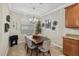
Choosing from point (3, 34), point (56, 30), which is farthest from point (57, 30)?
point (3, 34)

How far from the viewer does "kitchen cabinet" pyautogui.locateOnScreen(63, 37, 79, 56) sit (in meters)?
2.49

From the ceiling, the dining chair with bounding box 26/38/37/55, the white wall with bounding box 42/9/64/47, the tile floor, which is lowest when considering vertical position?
the tile floor

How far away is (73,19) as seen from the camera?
2680 millimetres

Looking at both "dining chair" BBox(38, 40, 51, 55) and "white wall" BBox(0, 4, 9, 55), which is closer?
"white wall" BBox(0, 4, 9, 55)

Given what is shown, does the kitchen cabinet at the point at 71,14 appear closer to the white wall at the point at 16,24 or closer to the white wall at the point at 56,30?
the white wall at the point at 56,30

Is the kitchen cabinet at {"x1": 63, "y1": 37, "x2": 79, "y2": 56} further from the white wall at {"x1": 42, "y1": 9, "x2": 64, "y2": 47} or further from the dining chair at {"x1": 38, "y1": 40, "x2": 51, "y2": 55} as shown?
the dining chair at {"x1": 38, "y1": 40, "x2": 51, "y2": 55}

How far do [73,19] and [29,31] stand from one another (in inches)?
38.2

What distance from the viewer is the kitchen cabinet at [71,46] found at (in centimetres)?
249

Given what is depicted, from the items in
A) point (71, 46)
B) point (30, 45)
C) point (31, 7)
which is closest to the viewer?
point (31, 7)

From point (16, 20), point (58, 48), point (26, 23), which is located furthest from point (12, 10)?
point (58, 48)

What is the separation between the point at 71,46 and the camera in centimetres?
266

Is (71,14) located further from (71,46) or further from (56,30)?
(71,46)

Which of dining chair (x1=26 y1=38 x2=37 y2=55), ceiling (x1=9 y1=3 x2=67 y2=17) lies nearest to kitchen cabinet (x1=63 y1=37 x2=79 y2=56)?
dining chair (x1=26 y1=38 x2=37 y2=55)

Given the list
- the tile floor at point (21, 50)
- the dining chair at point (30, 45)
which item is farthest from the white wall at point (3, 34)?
the dining chair at point (30, 45)
